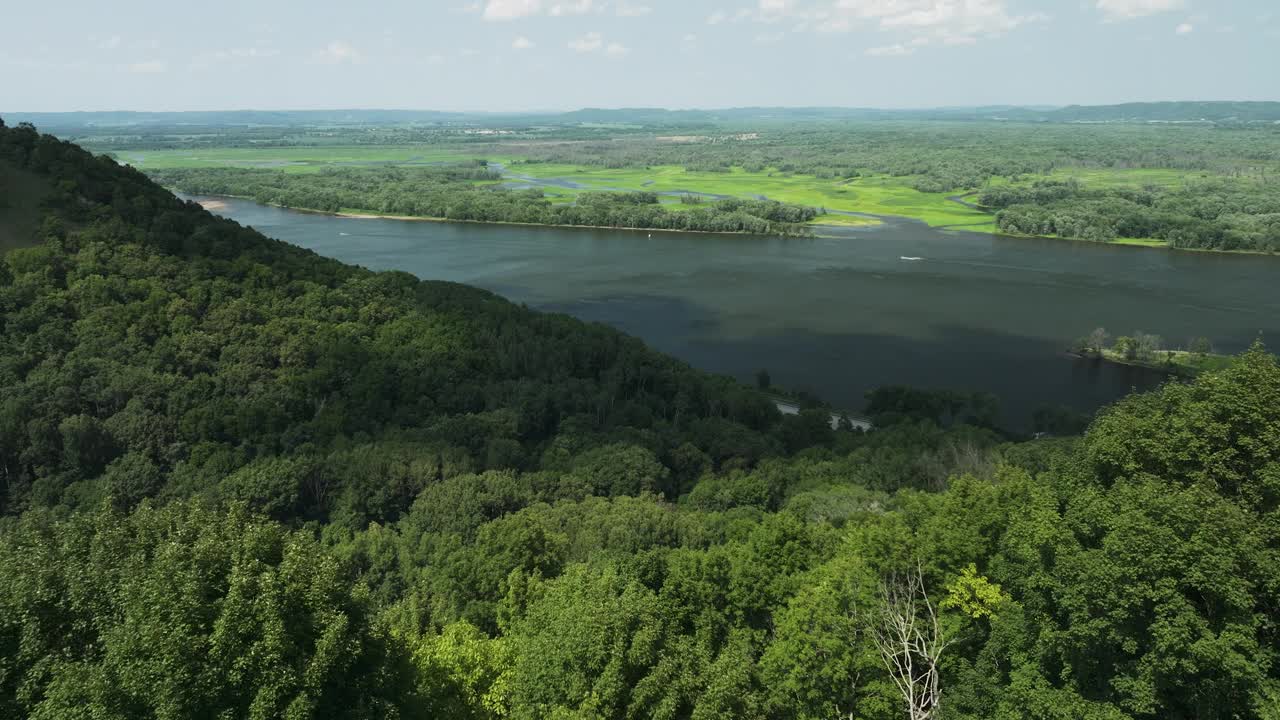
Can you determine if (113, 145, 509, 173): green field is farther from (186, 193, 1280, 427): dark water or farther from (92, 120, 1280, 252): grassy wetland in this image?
(186, 193, 1280, 427): dark water

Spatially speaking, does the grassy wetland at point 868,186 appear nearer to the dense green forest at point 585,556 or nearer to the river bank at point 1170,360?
the river bank at point 1170,360

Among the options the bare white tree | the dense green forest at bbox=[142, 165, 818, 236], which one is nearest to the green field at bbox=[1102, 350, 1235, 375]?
the bare white tree

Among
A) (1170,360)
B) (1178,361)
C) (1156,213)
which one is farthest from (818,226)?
(1178,361)

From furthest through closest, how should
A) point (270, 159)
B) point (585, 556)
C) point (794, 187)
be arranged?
point (270, 159), point (794, 187), point (585, 556)

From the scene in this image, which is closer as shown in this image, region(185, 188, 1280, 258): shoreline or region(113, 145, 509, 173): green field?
region(185, 188, 1280, 258): shoreline

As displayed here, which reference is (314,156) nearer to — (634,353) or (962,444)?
(634,353)


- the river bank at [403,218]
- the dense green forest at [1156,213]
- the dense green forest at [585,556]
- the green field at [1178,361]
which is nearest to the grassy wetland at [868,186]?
the dense green forest at [1156,213]

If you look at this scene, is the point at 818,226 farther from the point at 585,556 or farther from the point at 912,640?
the point at 912,640

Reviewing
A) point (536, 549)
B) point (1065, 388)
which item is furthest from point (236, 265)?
point (1065, 388)
